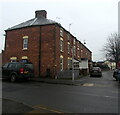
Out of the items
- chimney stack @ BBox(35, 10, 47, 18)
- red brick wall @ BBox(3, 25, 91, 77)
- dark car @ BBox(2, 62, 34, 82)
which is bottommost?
dark car @ BBox(2, 62, 34, 82)

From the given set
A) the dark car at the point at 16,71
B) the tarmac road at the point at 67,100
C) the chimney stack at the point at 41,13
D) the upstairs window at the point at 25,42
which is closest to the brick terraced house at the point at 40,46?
the upstairs window at the point at 25,42

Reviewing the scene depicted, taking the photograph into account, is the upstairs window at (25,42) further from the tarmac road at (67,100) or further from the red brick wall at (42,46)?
the tarmac road at (67,100)

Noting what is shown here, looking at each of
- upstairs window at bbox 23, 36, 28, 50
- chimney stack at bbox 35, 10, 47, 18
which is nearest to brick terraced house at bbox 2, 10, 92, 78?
upstairs window at bbox 23, 36, 28, 50

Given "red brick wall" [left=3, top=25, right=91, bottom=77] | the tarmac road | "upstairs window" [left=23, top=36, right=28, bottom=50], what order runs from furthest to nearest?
"upstairs window" [left=23, top=36, right=28, bottom=50] → "red brick wall" [left=3, top=25, right=91, bottom=77] → the tarmac road

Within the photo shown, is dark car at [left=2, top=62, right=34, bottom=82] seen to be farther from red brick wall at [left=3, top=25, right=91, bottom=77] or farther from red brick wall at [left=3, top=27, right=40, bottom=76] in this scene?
red brick wall at [left=3, top=27, right=40, bottom=76]

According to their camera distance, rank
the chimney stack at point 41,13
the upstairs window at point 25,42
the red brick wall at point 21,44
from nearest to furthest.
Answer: the red brick wall at point 21,44 → the upstairs window at point 25,42 → the chimney stack at point 41,13

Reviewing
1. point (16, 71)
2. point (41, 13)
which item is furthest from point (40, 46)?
point (41, 13)

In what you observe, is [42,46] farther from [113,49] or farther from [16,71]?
[113,49]

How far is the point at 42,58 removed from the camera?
18.3 m

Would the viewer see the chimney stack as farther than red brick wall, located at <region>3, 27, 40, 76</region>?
Yes

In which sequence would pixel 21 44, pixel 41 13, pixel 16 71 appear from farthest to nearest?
pixel 41 13 → pixel 21 44 → pixel 16 71

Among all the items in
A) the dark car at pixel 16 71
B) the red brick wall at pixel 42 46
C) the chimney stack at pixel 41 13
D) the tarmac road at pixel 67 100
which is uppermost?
the chimney stack at pixel 41 13

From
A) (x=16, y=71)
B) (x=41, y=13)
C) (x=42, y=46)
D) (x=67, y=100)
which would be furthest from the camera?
(x=41, y=13)

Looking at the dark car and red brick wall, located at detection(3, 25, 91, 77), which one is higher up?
red brick wall, located at detection(3, 25, 91, 77)
